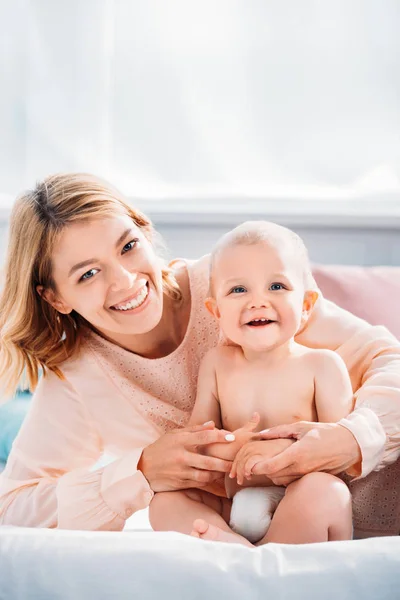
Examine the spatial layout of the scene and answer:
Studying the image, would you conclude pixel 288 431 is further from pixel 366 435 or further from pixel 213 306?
pixel 213 306

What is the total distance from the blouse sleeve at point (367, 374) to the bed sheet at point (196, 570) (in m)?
0.29

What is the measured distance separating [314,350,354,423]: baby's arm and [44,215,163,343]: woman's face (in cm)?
32

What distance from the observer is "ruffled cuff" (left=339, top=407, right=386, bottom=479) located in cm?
124

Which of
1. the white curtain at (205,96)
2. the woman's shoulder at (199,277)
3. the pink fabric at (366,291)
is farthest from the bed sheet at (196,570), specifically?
the white curtain at (205,96)

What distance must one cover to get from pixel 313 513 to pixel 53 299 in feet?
2.09

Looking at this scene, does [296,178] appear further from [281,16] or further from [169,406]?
[169,406]

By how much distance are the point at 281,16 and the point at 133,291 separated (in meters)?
1.23

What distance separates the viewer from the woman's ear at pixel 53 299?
1.49 m

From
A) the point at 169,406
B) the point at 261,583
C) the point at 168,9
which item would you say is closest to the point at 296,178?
the point at 168,9

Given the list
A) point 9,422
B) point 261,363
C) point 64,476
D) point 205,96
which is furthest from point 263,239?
point 205,96

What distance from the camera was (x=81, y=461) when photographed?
156 cm

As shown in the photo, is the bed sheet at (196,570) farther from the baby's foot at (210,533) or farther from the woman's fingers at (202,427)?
the woman's fingers at (202,427)

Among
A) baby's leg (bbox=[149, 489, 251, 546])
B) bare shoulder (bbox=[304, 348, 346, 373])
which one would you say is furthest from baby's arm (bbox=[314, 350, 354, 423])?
baby's leg (bbox=[149, 489, 251, 546])

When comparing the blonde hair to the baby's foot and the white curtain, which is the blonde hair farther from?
the white curtain
